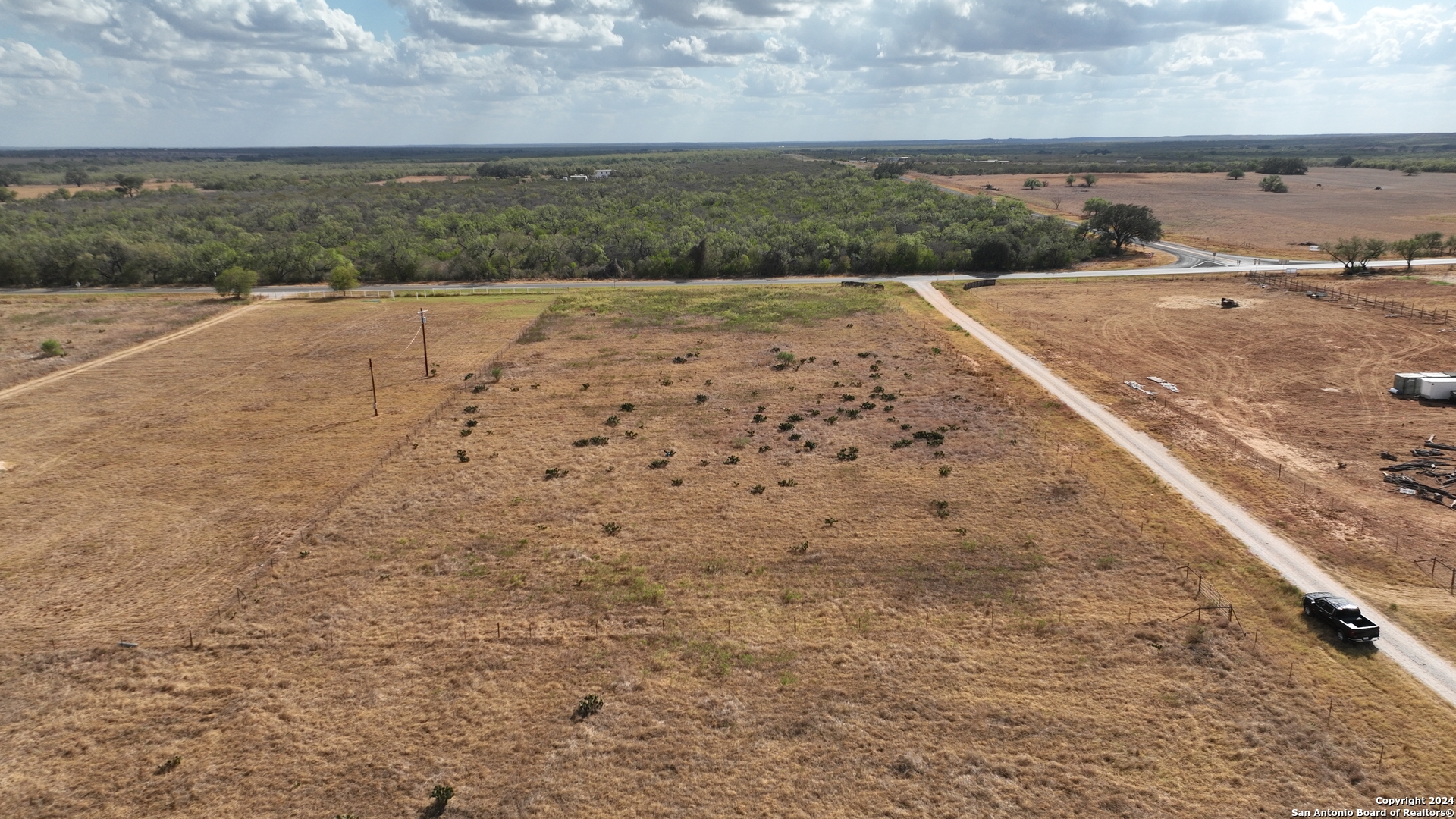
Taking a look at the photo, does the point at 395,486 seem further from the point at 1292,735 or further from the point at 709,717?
the point at 1292,735

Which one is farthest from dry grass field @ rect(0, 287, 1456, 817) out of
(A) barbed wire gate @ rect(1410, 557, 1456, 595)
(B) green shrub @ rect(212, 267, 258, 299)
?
(B) green shrub @ rect(212, 267, 258, 299)

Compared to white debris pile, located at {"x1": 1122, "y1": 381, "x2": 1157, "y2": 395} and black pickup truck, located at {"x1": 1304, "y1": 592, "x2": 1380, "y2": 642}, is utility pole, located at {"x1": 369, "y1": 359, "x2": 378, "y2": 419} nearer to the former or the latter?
black pickup truck, located at {"x1": 1304, "y1": 592, "x2": 1380, "y2": 642}

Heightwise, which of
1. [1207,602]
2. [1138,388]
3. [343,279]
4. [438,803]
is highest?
[343,279]

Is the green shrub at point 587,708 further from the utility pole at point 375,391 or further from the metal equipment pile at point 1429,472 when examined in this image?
the metal equipment pile at point 1429,472

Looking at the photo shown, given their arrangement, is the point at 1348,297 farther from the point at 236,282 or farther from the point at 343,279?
the point at 236,282

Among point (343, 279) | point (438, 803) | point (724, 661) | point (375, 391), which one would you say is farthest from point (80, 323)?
point (724, 661)

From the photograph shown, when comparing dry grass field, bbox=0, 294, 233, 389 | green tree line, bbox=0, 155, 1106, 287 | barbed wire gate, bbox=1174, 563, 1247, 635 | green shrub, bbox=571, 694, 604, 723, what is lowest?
green shrub, bbox=571, 694, 604, 723

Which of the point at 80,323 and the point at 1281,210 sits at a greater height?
the point at 1281,210
